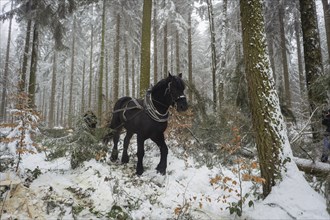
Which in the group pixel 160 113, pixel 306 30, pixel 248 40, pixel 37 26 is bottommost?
pixel 160 113

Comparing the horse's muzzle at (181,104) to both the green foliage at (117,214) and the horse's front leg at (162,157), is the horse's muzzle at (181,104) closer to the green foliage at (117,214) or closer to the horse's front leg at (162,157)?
the horse's front leg at (162,157)

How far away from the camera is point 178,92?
16.7ft

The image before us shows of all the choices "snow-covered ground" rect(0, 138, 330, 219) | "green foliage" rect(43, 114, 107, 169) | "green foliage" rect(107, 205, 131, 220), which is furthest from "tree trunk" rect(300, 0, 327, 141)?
"green foliage" rect(107, 205, 131, 220)

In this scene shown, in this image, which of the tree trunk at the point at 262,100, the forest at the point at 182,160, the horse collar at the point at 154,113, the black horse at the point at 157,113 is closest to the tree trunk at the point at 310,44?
the forest at the point at 182,160

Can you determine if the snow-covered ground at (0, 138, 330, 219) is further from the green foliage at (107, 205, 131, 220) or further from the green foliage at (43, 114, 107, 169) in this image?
the green foliage at (43, 114, 107, 169)

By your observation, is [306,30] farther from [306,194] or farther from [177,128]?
[306,194]

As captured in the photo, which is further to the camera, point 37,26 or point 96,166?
point 37,26

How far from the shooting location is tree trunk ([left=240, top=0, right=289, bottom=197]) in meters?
4.23

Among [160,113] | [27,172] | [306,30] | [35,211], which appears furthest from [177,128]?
[306,30]

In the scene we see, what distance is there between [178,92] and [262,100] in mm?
1603

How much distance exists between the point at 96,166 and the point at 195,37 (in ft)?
117

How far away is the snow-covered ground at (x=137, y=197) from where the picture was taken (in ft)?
12.3

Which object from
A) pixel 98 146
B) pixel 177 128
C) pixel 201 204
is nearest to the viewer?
pixel 201 204

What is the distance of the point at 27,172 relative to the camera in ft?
17.0
